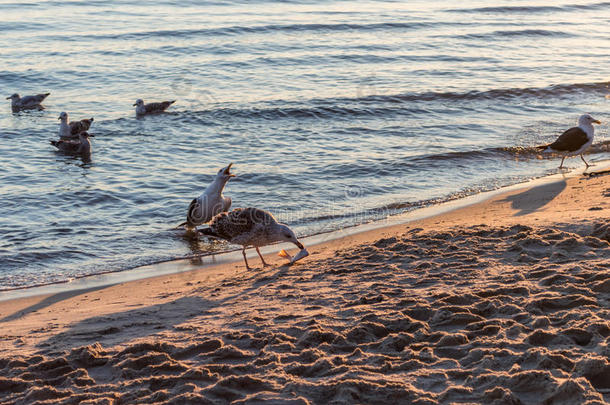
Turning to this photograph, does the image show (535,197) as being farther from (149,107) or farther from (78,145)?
(149,107)

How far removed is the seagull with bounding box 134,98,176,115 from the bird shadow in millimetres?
9966

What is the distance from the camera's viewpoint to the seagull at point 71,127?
15.3m

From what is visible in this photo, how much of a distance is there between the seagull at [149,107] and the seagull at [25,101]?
278 centimetres

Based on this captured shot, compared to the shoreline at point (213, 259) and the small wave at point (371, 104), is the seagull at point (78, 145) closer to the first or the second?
the small wave at point (371, 104)

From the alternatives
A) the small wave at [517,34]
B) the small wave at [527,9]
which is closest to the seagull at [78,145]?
the small wave at [517,34]

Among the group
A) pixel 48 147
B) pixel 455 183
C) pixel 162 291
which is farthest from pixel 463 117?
pixel 162 291

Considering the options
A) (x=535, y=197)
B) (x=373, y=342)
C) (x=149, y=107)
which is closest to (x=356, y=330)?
(x=373, y=342)

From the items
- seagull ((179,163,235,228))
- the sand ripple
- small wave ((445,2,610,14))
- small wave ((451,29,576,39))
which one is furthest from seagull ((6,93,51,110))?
small wave ((445,2,610,14))

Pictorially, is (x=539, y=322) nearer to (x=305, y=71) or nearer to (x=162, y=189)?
(x=162, y=189)

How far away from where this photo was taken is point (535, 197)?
11.0m

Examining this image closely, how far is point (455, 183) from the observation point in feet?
41.1

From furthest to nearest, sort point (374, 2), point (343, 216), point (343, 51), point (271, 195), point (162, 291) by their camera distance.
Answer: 1. point (374, 2)
2. point (343, 51)
3. point (271, 195)
4. point (343, 216)
5. point (162, 291)

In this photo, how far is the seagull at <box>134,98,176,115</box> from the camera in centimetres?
1714

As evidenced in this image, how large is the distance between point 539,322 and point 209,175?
8781 millimetres
